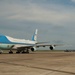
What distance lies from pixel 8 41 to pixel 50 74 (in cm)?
4796

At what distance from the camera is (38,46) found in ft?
215

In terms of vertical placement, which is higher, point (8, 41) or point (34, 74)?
point (8, 41)

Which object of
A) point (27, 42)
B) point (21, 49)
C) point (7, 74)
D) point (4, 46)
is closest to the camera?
point (7, 74)

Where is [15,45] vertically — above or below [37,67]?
above

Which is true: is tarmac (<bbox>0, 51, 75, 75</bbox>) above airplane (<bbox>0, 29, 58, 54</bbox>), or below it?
below

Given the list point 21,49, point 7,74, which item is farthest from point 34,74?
point 21,49

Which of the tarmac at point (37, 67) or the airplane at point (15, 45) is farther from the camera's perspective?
the airplane at point (15, 45)

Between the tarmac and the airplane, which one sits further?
the airplane

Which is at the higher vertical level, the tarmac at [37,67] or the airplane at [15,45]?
the airplane at [15,45]

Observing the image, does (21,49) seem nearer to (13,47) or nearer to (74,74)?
(13,47)

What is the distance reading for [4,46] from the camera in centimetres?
5866

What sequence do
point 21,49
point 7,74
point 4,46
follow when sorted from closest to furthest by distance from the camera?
1. point 7,74
2. point 4,46
3. point 21,49

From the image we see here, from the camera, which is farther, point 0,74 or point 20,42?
point 20,42

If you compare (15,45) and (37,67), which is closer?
(37,67)
